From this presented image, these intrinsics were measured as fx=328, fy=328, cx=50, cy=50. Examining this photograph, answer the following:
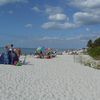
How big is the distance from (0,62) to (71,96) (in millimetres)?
11744

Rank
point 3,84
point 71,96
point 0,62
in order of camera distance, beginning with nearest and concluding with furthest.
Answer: point 71,96 < point 3,84 < point 0,62

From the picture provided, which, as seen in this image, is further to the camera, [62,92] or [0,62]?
[0,62]

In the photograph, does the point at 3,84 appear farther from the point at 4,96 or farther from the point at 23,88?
the point at 4,96

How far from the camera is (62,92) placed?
10.8m

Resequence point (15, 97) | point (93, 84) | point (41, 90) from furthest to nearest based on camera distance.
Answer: point (93, 84), point (41, 90), point (15, 97)

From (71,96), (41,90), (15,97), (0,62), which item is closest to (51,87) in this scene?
(41,90)

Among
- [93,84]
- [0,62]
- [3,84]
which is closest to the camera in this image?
[3,84]

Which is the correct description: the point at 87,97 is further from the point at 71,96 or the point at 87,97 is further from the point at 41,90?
the point at 41,90

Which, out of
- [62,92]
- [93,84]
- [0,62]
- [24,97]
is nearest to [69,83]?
[93,84]

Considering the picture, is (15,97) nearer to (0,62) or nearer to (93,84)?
(93,84)

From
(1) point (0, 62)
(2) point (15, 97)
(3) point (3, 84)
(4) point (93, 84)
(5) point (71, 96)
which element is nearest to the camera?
(2) point (15, 97)

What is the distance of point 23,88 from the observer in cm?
1106

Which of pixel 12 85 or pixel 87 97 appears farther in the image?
pixel 12 85

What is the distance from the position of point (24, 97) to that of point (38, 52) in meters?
23.3
